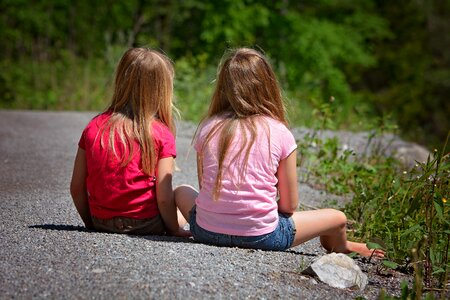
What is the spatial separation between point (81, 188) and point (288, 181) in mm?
1230

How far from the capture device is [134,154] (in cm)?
414

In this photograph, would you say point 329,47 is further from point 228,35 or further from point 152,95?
point 152,95

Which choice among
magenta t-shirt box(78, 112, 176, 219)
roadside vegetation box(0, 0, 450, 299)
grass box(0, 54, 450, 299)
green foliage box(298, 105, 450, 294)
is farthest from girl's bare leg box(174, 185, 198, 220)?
roadside vegetation box(0, 0, 450, 299)

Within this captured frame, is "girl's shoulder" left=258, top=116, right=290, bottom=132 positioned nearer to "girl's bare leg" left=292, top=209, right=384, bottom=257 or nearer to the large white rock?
"girl's bare leg" left=292, top=209, right=384, bottom=257

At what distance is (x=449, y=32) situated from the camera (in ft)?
70.2

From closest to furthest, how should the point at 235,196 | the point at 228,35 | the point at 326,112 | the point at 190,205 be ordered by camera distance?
the point at 235,196 → the point at 190,205 → the point at 326,112 → the point at 228,35

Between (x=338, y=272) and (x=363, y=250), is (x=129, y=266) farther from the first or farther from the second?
(x=363, y=250)

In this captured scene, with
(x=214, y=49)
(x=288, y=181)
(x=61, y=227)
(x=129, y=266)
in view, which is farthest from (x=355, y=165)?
(x=214, y=49)

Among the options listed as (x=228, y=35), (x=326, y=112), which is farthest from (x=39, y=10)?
(x=326, y=112)

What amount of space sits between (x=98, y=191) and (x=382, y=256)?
65.2 inches

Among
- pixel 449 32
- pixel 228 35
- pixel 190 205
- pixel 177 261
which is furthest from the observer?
pixel 449 32

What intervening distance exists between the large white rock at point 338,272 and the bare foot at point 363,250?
0.46 m

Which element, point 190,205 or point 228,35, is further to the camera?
point 228,35

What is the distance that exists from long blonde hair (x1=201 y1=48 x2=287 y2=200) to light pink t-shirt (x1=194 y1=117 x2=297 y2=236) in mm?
28
